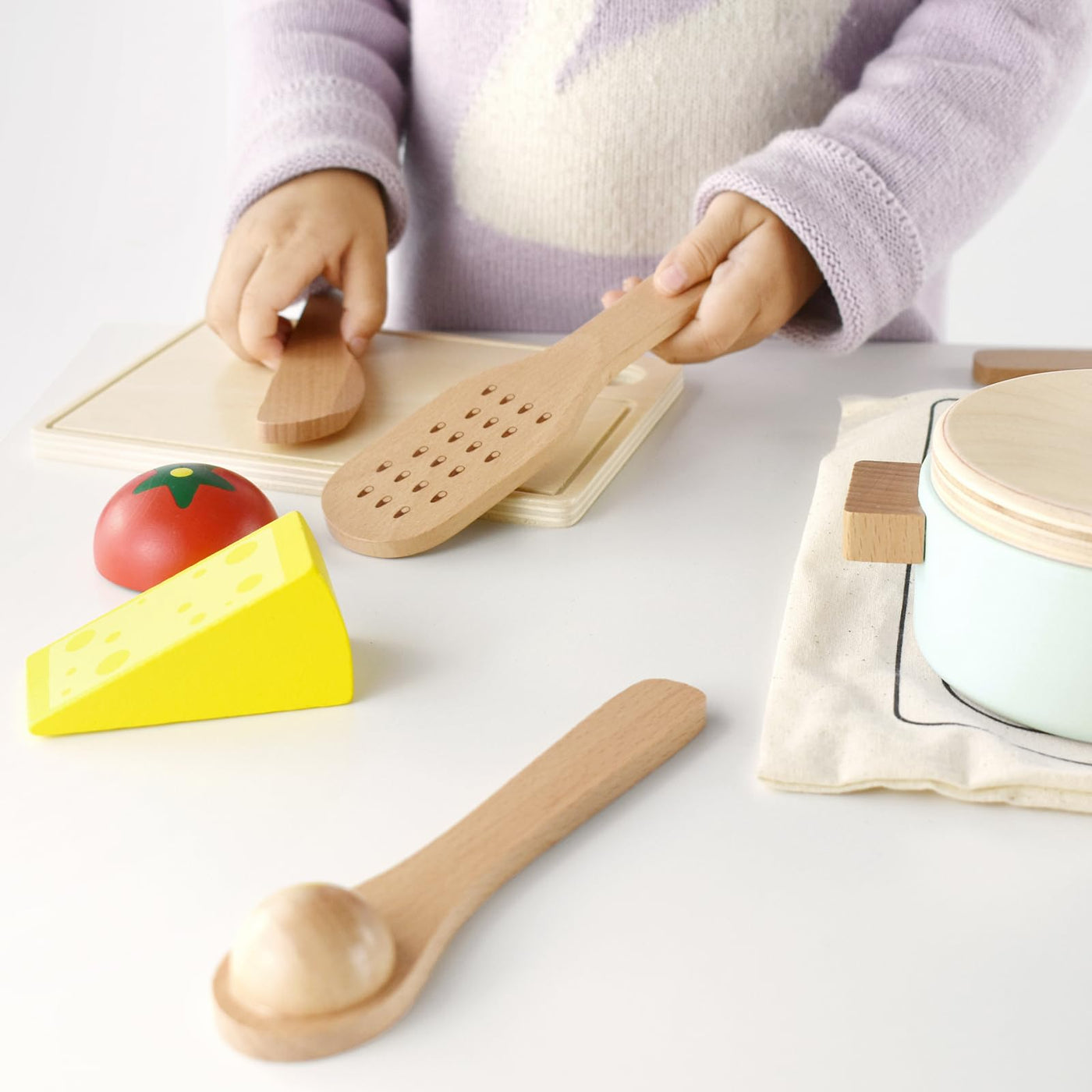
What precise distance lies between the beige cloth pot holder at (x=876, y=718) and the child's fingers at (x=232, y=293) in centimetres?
37

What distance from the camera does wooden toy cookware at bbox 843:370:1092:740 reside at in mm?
354

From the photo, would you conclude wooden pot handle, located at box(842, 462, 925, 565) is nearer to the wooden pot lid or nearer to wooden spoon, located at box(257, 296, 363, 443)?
the wooden pot lid

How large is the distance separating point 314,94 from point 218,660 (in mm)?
487

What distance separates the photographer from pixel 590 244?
828mm

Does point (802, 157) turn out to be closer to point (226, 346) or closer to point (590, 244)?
point (590, 244)

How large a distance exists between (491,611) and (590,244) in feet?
1.35

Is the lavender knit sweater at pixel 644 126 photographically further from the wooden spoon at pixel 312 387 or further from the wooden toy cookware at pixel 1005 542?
the wooden toy cookware at pixel 1005 542

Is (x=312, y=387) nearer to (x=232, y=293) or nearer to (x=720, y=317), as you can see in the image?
(x=232, y=293)

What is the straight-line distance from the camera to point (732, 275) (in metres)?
0.64

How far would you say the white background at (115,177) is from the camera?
5.38ft

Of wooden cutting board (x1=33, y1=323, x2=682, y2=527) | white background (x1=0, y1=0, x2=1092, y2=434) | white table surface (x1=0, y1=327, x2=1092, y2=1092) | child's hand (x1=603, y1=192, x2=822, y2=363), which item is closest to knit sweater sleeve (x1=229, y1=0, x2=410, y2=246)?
wooden cutting board (x1=33, y1=323, x2=682, y2=527)

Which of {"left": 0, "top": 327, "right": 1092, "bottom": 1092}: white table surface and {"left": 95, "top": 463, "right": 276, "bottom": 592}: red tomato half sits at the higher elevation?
{"left": 95, "top": 463, "right": 276, "bottom": 592}: red tomato half

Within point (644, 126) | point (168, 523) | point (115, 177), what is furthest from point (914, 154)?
point (115, 177)

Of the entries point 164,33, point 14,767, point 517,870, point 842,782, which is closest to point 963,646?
point 842,782
